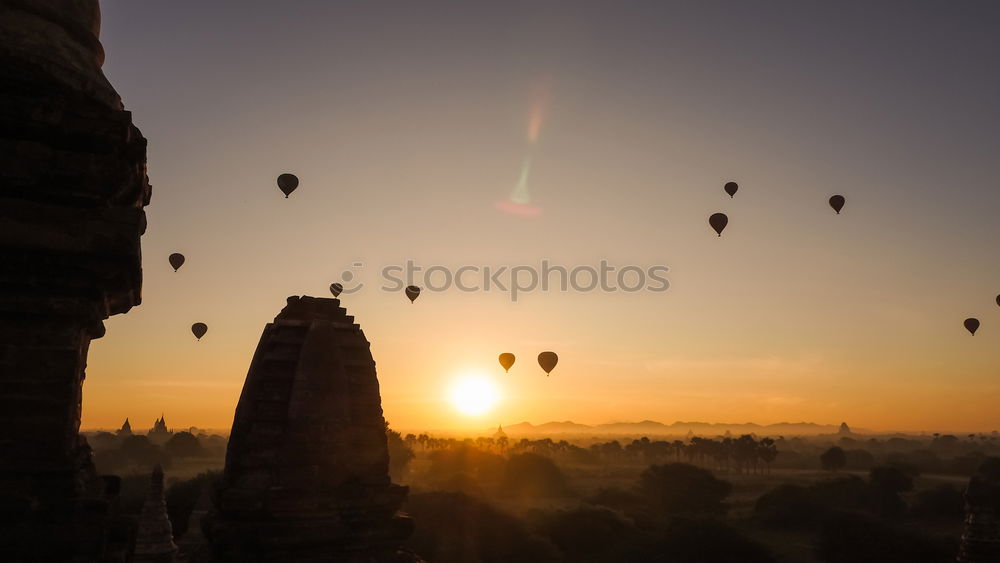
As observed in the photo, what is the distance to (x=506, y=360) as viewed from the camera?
42938 millimetres

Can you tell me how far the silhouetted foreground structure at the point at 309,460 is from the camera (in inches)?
444

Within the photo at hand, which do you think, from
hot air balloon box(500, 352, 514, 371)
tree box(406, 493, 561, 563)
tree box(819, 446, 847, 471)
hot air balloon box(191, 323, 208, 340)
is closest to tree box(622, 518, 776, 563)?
tree box(406, 493, 561, 563)

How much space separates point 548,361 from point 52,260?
36.7 m

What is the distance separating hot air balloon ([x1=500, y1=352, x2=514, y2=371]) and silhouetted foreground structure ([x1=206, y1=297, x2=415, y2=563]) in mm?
29687

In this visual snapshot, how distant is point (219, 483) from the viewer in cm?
1177

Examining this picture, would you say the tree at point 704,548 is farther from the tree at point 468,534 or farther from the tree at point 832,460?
the tree at point 832,460

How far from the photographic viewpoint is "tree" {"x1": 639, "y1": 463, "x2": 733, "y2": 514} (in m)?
66.6

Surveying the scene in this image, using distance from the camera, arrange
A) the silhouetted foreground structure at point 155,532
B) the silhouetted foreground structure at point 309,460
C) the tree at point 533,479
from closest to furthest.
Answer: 1. the silhouetted foreground structure at point 309,460
2. the silhouetted foreground structure at point 155,532
3. the tree at point 533,479

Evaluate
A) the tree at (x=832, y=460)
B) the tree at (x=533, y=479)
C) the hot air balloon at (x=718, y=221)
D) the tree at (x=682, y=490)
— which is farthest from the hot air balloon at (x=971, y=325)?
the tree at (x=832, y=460)

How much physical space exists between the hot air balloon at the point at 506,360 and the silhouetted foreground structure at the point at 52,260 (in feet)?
122

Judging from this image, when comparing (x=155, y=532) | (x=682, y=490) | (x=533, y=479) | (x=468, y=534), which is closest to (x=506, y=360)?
(x=468, y=534)

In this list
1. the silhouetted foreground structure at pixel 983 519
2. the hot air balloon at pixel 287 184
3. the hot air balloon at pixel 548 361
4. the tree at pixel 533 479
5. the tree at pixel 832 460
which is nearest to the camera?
the silhouetted foreground structure at pixel 983 519

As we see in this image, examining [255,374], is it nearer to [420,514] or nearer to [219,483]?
[219,483]

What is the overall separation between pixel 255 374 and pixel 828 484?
232 feet
